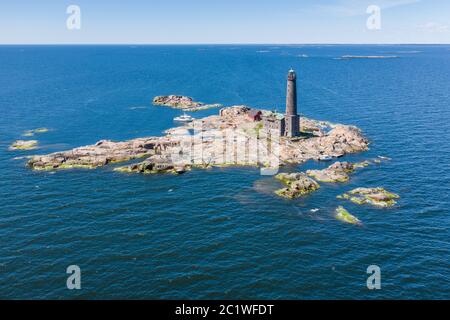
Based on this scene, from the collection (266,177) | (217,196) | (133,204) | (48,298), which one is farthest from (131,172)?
(48,298)

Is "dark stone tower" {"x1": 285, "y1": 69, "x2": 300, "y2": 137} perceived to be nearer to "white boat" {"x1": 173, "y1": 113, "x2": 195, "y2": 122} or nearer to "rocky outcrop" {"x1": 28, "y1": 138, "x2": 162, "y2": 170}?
"rocky outcrop" {"x1": 28, "y1": 138, "x2": 162, "y2": 170}

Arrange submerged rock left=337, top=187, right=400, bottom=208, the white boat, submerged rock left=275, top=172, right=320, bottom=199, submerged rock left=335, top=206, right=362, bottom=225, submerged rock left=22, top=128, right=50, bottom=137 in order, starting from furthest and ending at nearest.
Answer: the white boat, submerged rock left=22, top=128, right=50, bottom=137, submerged rock left=275, top=172, right=320, bottom=199, submerged rock left=337, top=187, right=400, bottom=208, submerged rock left=335, top=206, right=362, bottom=225

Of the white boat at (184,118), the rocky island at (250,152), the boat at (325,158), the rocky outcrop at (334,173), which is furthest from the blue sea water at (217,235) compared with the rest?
the white boat at (184,118)

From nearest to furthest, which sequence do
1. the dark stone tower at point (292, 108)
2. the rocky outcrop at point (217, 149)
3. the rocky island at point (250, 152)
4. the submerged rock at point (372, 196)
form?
the submerged rock at point (372, 196) < the rocky island at point (250, 152) < the rocky outcrop at point (217, 149) < the dark stone tower at point (292, 108)

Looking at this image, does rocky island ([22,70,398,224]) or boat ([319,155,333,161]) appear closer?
rocky island ([22,70,398,224])

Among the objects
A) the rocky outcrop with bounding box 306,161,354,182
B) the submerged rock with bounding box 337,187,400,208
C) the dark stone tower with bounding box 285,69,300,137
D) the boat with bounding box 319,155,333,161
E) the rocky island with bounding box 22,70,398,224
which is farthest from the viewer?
the dark stone tower with bounding box 285,69,300,137

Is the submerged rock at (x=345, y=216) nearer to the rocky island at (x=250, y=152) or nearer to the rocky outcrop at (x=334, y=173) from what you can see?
the rocky island at (x=250, y=152)

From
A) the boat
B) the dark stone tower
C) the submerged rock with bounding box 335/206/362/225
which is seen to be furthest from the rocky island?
the submerged rock with bounding box 335/206/362/225
